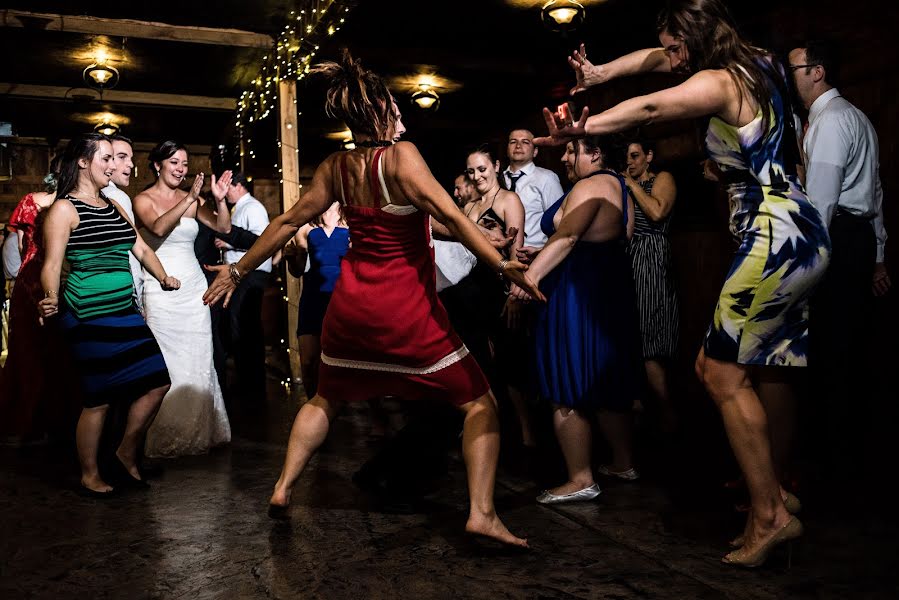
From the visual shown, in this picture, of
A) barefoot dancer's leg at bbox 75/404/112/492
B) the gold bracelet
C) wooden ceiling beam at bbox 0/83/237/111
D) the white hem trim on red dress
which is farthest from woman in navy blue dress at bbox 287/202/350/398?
wooden ceiling beam at bbox 0/83/237/111

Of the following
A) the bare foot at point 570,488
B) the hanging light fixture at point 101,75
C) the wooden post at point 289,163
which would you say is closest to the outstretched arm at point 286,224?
the bare foot at point 570,488

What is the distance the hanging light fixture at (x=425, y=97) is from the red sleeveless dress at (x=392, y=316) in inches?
240

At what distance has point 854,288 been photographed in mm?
3307

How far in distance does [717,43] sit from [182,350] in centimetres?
311

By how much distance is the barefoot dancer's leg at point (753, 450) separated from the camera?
7.38 ft

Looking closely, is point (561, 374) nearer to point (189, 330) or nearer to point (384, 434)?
point (384, 434)

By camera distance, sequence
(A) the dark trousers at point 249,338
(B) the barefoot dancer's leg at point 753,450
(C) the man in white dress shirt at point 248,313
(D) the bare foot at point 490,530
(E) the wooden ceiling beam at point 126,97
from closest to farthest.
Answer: (B) the barefoot dancer's leg at point 753,450
(D) the bare foot at point 490,530
(C) the man in white dress shirt at point 248,313
(A) the dark trousers at point 249,338
(E) the wooden ceiling beam at point 126,97

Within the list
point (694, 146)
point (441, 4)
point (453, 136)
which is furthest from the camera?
point (453, 136)

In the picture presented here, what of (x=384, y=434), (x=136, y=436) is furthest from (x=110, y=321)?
(x=384, y=434)

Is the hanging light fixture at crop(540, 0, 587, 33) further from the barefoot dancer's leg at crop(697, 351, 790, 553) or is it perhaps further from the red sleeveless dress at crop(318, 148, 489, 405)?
the barefoot dancer's leg at crop(697, 351, 790, 553)

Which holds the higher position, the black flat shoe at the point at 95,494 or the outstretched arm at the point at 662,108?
the outstretched arm at the point at 662,108

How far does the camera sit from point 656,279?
4.53 m

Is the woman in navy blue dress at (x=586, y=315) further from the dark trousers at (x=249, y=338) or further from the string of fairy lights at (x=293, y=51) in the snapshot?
the dark trousers at (x=249, y=338)

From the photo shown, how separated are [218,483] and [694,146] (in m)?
4.20
